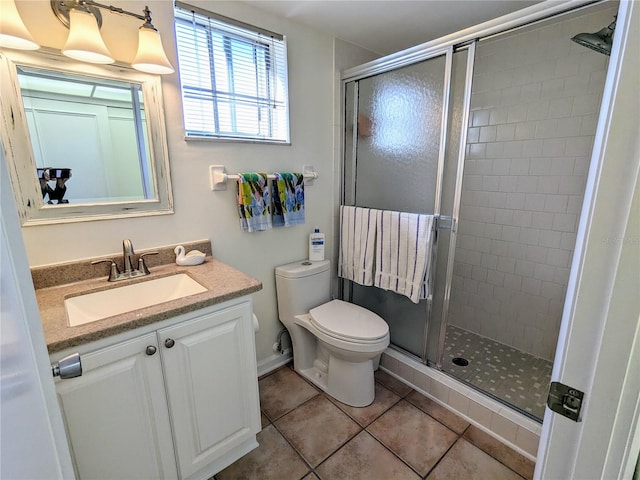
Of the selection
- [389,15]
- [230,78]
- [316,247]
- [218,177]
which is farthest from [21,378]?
[389,15]

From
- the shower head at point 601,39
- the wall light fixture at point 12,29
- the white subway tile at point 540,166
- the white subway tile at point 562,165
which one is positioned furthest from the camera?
the white subway tile at point 540,166

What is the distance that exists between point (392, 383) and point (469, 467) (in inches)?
24.4

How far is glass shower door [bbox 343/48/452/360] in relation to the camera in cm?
168

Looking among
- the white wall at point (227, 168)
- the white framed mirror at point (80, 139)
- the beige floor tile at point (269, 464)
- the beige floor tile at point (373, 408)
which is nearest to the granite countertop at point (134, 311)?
the white wall at point (227, 168)

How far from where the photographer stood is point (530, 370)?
1.97 meters

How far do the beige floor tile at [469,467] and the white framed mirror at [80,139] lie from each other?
70.6 inches

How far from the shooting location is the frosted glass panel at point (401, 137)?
1.69 meters

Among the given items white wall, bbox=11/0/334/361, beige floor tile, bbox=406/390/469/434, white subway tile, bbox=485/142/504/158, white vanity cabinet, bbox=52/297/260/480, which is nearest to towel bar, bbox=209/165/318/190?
white wall, bbox=11/0/334/361

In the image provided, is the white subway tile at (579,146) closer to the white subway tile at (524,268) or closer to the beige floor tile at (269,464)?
the white subway tile at (524,268)

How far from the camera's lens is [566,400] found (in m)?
0.52

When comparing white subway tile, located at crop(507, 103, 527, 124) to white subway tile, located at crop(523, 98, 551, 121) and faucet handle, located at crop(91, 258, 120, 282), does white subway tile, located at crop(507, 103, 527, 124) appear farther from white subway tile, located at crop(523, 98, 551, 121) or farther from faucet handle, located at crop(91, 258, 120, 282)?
faucet handle, located at crop(91, 258, 120, 282)

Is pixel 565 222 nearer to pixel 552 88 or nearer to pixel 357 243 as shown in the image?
pixel 552 88

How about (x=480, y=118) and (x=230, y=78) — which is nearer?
(x=230, y=78)

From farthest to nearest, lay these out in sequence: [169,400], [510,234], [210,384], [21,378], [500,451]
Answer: [510,234] < [500,451] < [210,384] < [169,400] < [21,378]
